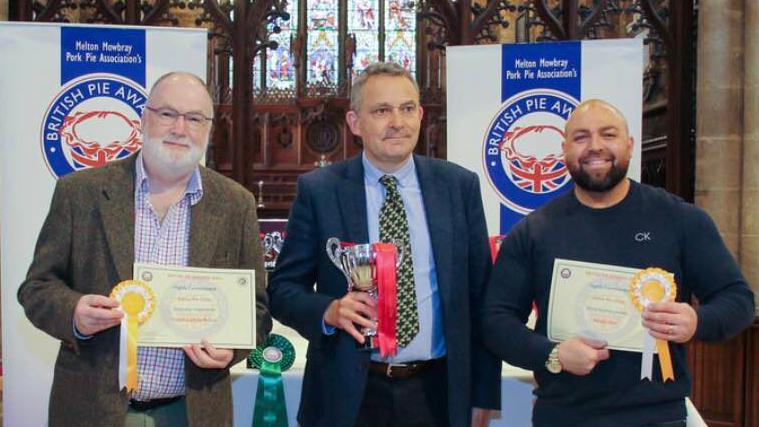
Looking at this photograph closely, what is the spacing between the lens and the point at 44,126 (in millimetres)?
4137

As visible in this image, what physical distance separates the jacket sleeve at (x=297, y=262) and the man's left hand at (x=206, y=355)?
0.30 meters

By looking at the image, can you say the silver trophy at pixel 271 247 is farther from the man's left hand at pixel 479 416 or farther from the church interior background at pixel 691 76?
the man's left hand at pixel 479 416

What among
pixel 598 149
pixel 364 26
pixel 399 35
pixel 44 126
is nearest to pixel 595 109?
pixel 598 149

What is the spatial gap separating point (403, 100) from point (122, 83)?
6.81ft

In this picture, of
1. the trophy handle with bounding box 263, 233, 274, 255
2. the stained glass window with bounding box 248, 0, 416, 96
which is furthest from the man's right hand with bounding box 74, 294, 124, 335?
the stained glass window with bounding box 248, 0, 416, 96

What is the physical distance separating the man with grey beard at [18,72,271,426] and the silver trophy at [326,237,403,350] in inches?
9.5

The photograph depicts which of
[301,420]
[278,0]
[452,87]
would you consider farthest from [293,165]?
[301,420]

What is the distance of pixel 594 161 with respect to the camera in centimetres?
250

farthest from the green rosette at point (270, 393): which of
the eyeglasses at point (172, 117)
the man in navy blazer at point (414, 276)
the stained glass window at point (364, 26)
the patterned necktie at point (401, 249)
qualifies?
the stained glass window at point (364, 26)

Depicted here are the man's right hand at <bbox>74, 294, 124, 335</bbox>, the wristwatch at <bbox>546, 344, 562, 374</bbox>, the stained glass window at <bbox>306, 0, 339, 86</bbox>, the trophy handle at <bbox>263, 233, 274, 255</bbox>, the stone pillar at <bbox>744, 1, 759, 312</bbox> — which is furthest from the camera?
the stained glass window at <bbox>306, 0, 339, 86</bbox>

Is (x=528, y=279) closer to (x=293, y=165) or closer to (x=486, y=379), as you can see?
(x=486, y=379)

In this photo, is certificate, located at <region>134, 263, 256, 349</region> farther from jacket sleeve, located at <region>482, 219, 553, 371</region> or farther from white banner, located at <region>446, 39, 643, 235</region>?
white banner, located at <region>446, 39, 643, 235</region>

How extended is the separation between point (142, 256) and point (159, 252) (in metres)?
0.05

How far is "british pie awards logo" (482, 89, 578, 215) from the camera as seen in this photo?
432 centimetres
